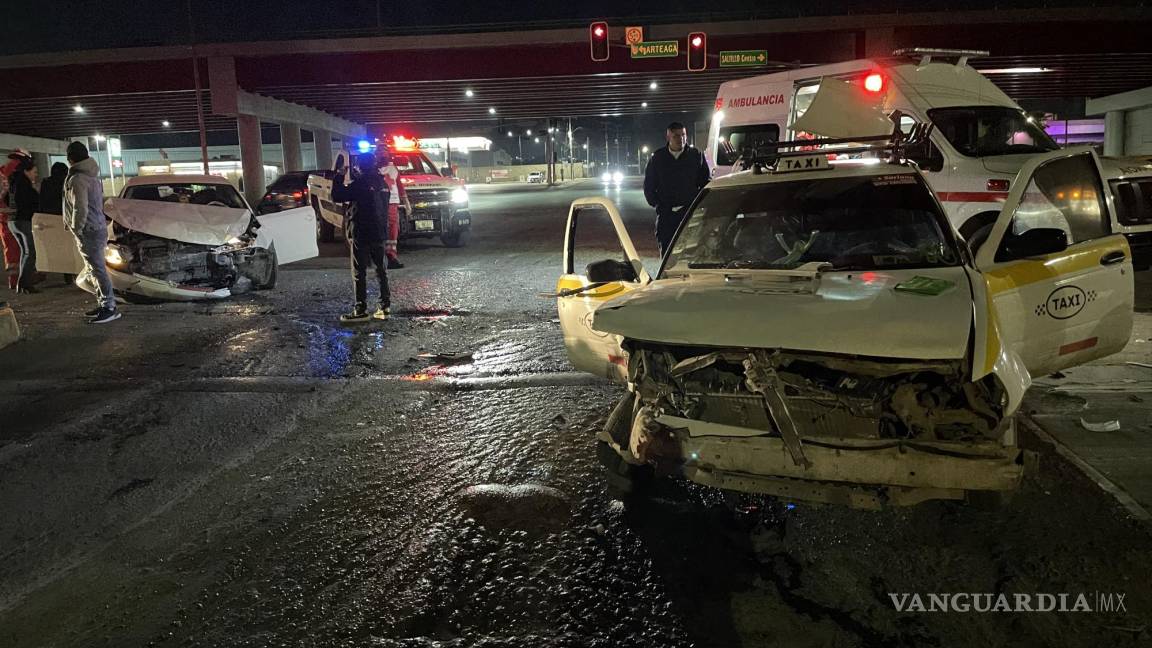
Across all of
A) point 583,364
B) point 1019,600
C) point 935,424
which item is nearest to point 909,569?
point 1019,600

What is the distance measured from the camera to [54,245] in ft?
36.6

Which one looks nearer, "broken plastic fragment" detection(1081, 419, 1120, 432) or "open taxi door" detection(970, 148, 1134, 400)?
"open taxi door" detection(970, 148, 1134, 400)

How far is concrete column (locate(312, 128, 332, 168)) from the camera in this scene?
4134 cm

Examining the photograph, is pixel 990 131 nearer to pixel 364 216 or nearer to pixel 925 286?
pixel 925 286

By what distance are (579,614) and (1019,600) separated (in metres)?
1.71

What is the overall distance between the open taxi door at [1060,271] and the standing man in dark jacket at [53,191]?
12.0 metres

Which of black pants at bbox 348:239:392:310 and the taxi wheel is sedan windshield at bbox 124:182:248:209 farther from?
the taxi wheel

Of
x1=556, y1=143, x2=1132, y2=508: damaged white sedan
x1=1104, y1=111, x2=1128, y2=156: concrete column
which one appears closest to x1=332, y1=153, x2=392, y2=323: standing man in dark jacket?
x1=556, y1=143, x2=1132, y2=508: damaged white sedan

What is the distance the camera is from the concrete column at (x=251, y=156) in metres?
31.1

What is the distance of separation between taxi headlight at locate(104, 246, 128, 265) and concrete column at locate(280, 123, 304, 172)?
1127 inches

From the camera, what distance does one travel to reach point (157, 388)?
6.60 metres

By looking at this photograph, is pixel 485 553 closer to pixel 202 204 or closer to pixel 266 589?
pixel 266 589

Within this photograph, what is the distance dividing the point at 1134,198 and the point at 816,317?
26.2 feet
